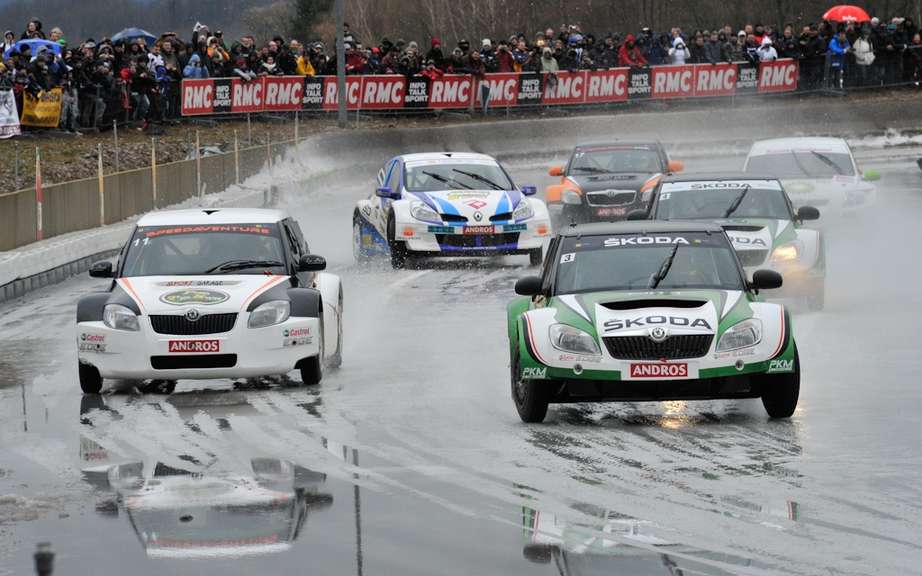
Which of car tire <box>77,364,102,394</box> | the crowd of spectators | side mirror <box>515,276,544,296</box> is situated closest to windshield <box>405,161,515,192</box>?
car tire <box>77,364,102,394</box>

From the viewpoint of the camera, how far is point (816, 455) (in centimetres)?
1019

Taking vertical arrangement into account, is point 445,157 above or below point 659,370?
below

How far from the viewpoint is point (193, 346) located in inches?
515

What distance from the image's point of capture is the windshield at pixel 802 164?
89.0ft

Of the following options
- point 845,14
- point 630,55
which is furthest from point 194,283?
point 845,14

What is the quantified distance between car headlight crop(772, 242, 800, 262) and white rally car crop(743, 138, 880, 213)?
27.0ft

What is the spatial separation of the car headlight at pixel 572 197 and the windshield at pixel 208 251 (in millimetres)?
13865

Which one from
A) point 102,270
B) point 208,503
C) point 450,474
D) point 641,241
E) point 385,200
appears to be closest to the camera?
point 208,503

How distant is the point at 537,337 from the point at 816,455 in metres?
2.03

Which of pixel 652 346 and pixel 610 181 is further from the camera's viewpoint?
pixel 610 181

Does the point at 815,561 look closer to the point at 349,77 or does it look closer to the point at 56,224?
the point at 56,224

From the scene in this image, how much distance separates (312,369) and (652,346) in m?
3.26

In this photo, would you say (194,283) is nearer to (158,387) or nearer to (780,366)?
(158,387)

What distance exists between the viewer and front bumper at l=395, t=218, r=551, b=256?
23297 mm
